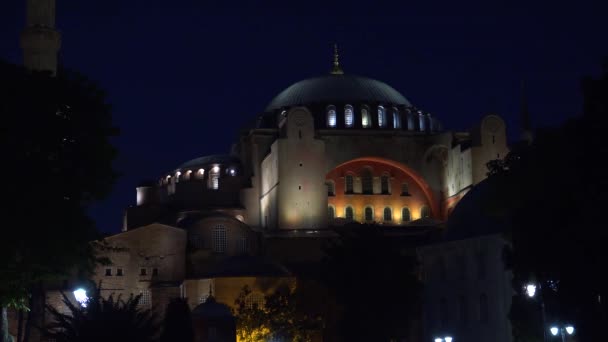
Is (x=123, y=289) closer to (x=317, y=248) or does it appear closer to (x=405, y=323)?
(x=317, y=248)

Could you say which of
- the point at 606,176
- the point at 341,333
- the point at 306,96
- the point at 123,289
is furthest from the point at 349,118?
the point at 606,176

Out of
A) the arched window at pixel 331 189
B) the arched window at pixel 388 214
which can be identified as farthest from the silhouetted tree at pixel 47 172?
the arched window at pixel 388 214

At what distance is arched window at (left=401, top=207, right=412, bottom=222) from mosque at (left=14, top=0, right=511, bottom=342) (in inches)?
2.1

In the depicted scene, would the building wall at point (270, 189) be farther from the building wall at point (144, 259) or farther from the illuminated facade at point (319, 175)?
the building wall at point (144, 259)

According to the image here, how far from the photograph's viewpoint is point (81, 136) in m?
29.8

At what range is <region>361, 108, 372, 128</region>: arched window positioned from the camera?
6241 cm

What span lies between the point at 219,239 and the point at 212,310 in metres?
13.5

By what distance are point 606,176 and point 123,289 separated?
3021cm

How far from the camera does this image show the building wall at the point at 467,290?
128ft

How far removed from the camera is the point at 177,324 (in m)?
27.9

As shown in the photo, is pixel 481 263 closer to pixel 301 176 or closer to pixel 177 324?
pixel 177 324

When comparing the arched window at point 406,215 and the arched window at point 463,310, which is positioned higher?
the arched window at point 406,215

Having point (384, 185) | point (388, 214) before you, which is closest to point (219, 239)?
point (388, 214)

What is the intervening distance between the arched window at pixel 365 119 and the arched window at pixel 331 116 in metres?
1.50
